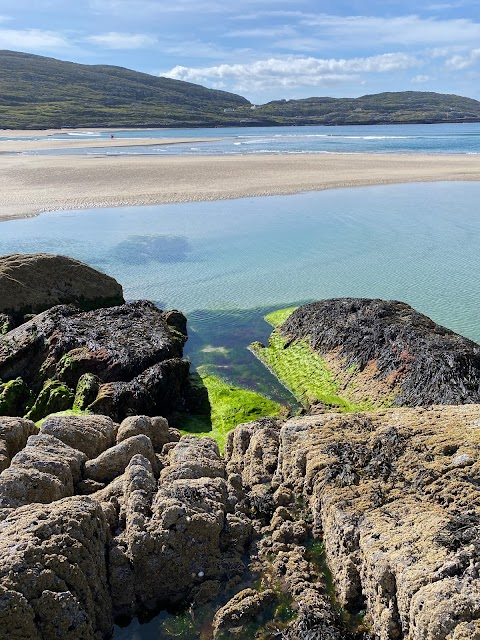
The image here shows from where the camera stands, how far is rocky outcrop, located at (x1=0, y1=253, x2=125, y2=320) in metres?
17.9

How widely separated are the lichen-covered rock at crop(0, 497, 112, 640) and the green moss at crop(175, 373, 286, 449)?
5780 mm

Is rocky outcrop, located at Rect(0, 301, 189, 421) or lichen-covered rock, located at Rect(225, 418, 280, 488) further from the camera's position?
rocky outcrop, located at Rect(0, 301, 189, 421)

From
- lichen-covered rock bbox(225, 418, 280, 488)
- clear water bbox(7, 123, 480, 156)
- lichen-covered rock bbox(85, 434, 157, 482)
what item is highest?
clear water bbox(7, 123, 480, 156)

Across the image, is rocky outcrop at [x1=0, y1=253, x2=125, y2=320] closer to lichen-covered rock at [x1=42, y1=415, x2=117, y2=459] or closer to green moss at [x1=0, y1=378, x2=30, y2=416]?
green moss at [x1=0, y1=378, x2=30, y2=416]

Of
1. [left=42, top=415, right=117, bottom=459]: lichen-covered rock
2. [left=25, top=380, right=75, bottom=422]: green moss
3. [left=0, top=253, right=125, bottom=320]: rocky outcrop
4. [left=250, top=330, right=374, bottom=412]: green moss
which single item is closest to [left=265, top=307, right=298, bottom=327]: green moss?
[left=250, top=330, right=374, bottom=412]: green moss

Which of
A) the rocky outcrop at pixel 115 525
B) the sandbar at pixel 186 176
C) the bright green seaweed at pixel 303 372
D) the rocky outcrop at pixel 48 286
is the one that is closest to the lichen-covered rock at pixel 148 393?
the rocky outcrop at pixel 115 525

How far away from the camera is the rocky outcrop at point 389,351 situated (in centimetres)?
1325

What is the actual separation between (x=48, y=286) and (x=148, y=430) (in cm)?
985

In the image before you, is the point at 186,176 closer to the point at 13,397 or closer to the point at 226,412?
the point at 13,397

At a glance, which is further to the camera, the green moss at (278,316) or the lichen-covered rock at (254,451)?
the green moss at (278,316)

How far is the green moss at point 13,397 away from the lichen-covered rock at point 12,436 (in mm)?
3296

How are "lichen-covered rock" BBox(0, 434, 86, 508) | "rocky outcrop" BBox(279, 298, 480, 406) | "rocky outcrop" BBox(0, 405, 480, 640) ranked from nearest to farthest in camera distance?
"rocky outcrop" BBox(0, 405, 480, 640) < "lichen-covered rock" BBox(0, 434, 86, 508) < "rocky outcrop" BBox(279, 298, 480, 406)

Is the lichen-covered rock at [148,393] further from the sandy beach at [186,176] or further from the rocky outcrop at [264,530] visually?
the sandy beach at [186,176]

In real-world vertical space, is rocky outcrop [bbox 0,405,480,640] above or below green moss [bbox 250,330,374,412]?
above
